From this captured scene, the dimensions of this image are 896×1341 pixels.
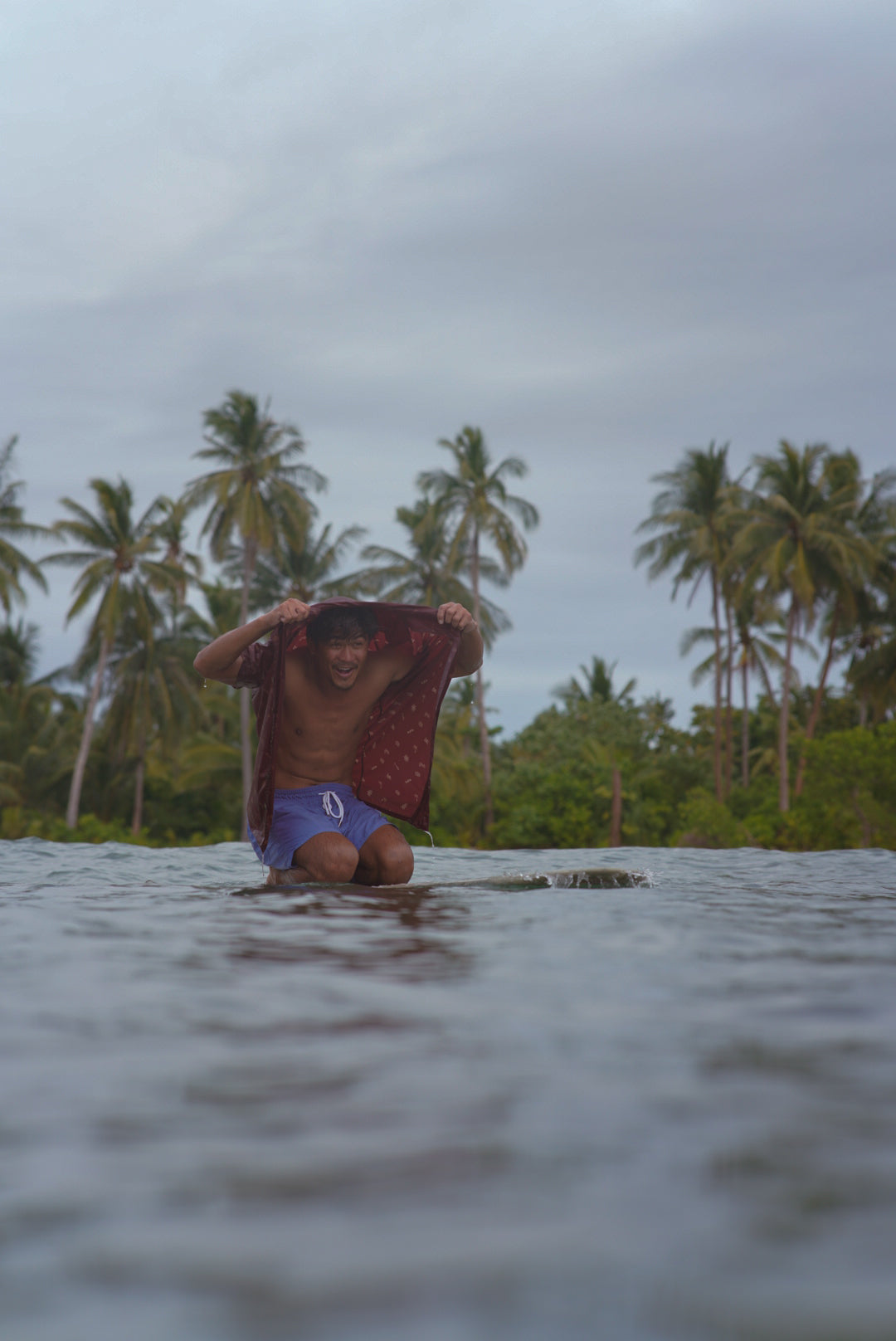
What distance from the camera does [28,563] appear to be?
1102 inches

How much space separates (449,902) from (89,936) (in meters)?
1.46

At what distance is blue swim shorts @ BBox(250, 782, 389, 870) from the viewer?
497cm

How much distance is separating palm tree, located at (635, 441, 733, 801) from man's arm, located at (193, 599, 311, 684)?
29.0 meters

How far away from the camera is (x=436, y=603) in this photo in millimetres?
32250

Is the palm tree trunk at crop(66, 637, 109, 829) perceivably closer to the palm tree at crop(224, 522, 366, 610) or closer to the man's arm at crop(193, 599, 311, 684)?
the palm tree at crop(224, 522, 366, 610)

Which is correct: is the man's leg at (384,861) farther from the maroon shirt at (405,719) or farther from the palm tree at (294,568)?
the palm tree at (294,568)

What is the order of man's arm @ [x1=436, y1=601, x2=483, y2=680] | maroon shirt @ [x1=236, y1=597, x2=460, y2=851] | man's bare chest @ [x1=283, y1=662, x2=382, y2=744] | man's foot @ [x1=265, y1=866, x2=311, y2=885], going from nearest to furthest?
man's foot @ [x1=265, y1=866, x2=311, y2=885] < man's arm @ [x1=436, y1=601, x2=483, y2=680] < man's bare chest @ [x1=283, y1=662, x2=382, y2=744] < maroon shirt @ [x1=236, y1=597, x2=460, y2=851]

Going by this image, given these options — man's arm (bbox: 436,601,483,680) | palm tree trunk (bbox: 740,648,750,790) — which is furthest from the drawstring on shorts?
palm tree trunk (bbox: 740,648,750,790)

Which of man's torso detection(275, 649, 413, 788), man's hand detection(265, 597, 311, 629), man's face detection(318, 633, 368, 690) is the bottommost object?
man's torso detection(275, 649, 413, 788)

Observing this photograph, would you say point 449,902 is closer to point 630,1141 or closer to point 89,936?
point 89,936

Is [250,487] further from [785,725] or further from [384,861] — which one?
[384,861]

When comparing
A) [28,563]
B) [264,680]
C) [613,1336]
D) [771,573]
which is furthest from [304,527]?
[613,1336]

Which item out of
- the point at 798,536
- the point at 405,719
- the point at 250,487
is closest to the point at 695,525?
the point at 798,536

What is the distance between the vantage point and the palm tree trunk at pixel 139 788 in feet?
99.1
